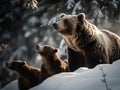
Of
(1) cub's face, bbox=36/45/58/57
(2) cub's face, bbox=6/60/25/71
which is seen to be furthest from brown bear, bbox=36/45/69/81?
(2) cub's face, bbox=6/60/25/71

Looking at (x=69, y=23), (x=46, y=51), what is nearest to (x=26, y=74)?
(x=46, y=51)

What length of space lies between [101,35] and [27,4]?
7.75ft

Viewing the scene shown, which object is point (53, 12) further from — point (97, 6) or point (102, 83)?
point (102, 83)

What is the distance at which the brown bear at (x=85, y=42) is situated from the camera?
8336mm

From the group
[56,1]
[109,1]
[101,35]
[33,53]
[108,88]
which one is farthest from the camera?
[33,53]

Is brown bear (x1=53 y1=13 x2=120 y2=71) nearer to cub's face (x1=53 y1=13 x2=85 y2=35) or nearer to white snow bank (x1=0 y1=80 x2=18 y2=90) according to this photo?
cub's face (x1=53 y1=13 x2=85 y2=35)

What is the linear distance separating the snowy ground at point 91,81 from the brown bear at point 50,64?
318 centimetres

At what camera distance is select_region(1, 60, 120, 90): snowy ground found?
5.61 metres

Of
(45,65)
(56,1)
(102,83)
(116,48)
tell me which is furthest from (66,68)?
(56,1)

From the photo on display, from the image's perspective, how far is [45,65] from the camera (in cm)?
973

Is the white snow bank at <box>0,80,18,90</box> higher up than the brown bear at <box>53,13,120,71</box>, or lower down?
lower down

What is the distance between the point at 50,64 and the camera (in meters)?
9.76

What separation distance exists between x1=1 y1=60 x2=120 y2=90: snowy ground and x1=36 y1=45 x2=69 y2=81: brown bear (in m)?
3.18

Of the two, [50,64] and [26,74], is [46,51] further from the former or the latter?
[26,74]
